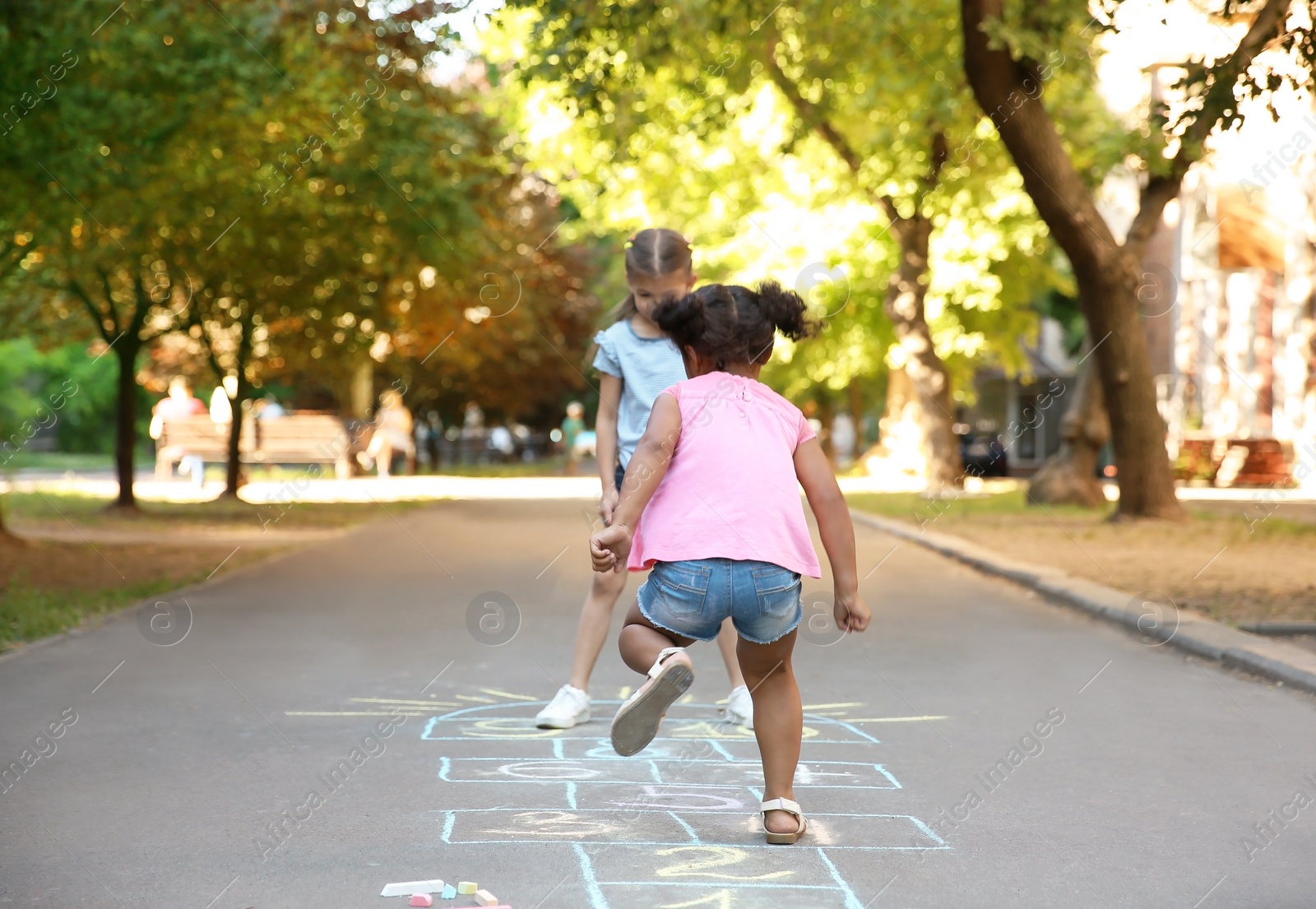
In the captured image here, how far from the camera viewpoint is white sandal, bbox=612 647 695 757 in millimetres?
4246

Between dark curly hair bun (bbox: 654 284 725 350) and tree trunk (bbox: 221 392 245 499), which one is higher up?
dark curly hair bun (bbox: 654 284 725 350)

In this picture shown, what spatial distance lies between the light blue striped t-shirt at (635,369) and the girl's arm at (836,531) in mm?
1598

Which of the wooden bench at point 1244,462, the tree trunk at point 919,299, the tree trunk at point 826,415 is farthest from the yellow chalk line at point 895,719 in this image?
the tree trunk at point 826,415

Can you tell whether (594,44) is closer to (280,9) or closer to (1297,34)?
(280,9)

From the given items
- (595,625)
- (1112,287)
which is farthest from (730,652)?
(1112,287)

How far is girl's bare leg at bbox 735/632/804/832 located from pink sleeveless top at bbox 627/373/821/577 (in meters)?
0.27

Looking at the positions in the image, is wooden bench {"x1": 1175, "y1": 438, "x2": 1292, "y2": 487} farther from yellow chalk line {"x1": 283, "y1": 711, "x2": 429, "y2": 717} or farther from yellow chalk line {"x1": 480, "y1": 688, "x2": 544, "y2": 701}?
yellow chalk line {"x1": 283, "y1": 711, "x2": 429, "y2": 717}

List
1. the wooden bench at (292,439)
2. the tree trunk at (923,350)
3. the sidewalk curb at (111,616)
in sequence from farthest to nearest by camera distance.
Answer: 1. the wooden bench at (292,439)
2. the tree trunk at (923,350)
3. the sidewalk curb at (111,616)

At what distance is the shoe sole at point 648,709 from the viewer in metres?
4.25

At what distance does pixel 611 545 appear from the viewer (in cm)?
437

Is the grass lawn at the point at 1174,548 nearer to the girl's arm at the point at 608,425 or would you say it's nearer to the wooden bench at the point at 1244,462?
the girl's arm at the point at 608,425

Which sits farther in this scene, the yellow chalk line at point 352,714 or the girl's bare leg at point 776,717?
the yellow chalk line at point 352,714

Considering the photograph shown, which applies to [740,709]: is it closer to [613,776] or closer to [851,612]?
[613,776]

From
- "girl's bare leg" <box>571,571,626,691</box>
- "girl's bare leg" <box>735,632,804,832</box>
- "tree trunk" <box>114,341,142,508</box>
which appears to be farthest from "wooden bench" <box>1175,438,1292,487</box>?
"girl's bare leg" <box>735,632,804,832</box>
